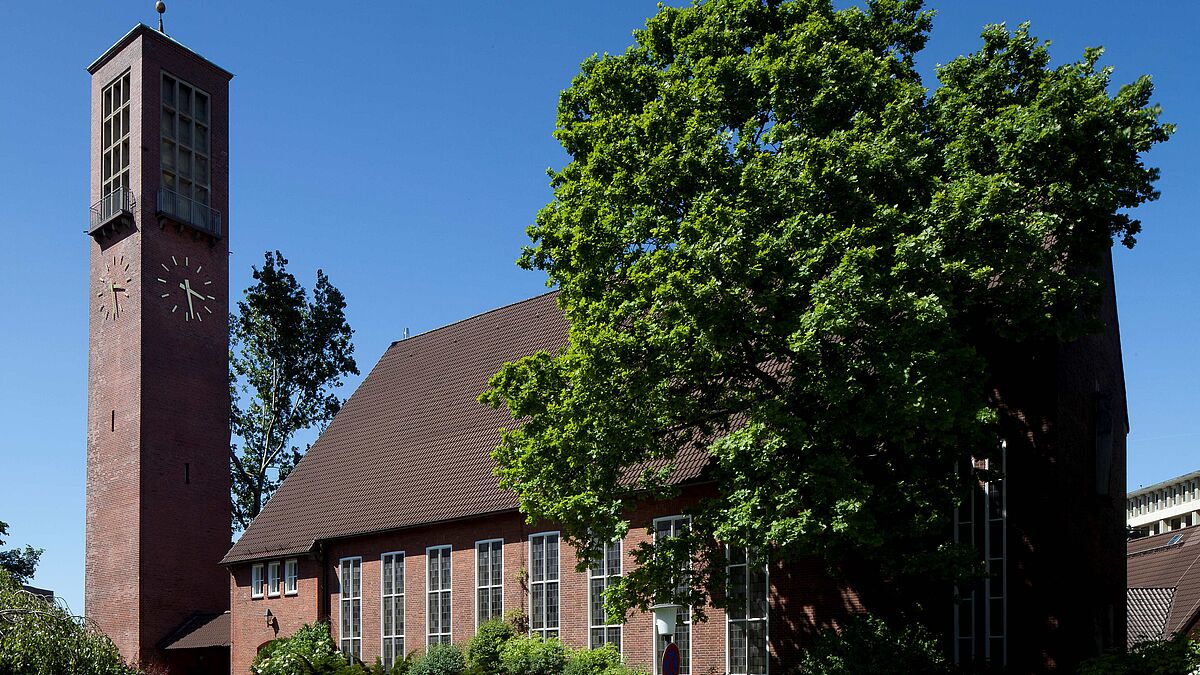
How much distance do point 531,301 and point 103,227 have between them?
17390mm

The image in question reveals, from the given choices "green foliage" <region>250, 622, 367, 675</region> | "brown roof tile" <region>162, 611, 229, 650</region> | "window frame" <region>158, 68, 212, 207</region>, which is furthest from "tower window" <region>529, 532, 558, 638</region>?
"window frame" <region>158, 68, 212, 207</region>

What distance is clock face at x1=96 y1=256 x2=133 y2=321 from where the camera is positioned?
41588 millimetres

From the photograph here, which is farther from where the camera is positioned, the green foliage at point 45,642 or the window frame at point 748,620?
the window frame at point 748,620

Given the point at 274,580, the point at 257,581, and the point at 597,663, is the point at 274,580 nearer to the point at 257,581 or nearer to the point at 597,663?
the point at 257,581

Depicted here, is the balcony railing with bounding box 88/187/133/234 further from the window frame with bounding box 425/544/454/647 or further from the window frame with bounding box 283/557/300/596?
the window frame with bounding box 425/544/454/647

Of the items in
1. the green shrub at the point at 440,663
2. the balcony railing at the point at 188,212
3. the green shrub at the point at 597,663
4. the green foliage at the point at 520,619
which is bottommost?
the green shrub at the point at 440,663

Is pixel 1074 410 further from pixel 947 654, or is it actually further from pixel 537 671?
pixel 537 671

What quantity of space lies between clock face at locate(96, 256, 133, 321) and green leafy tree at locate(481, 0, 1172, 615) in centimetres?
2431

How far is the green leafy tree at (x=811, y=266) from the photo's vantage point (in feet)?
60.4

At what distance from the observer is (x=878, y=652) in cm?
1966

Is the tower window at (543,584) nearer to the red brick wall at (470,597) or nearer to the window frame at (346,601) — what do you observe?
the red brick wall at (470,597)

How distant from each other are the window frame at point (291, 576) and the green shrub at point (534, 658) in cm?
1118

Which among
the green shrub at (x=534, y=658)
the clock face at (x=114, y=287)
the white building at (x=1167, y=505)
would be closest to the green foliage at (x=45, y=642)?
the green shrub at (x=534, y=658)

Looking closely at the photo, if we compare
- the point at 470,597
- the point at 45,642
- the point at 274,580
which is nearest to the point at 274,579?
the point at 274,580
